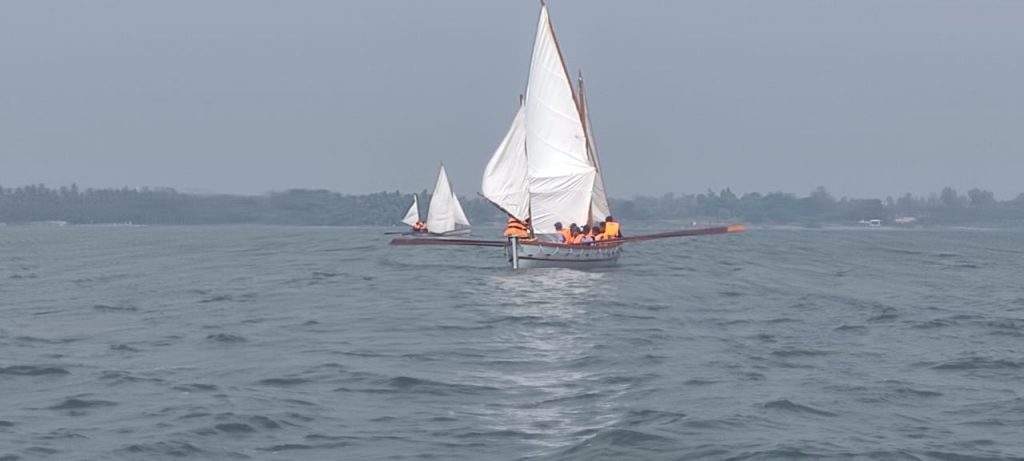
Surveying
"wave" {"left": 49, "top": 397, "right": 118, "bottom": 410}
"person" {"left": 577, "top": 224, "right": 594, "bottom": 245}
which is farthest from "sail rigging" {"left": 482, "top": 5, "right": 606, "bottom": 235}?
"wave" {"left": 49, "top": 397, "right": 118, "bottom": 410}

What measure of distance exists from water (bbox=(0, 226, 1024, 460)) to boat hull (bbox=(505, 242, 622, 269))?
3667 millimetres

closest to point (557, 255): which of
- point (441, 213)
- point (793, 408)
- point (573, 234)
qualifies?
point (573, 234)

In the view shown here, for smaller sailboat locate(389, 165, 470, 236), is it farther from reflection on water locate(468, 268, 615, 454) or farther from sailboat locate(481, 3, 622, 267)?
reflection on water locate(468, 268, 615, 454)

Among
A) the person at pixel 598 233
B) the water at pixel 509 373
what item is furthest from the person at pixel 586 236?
the water at pixel 509 373

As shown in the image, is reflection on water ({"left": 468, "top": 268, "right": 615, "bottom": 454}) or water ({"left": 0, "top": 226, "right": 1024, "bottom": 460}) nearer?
water ({"left": 0, "top": 226, "right": 1024, "bottom": 460})

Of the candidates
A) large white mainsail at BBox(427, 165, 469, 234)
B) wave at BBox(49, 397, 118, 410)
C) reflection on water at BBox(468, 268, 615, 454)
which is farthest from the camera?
large white mainsail at BBox(427, 165, 469, 234)

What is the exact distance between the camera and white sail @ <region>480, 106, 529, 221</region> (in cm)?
6066

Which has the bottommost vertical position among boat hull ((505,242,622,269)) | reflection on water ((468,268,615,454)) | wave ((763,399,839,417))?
wave ((763,399,839,417))

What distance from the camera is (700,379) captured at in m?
19.5

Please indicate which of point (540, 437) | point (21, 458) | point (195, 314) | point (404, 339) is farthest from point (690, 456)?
point (195, 314)

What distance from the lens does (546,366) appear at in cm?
2130

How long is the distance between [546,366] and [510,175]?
40.6 m

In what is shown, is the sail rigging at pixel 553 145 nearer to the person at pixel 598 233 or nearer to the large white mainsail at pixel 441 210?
the person at pixel 598 233

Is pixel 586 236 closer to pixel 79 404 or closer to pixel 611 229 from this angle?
pixel 611 229
